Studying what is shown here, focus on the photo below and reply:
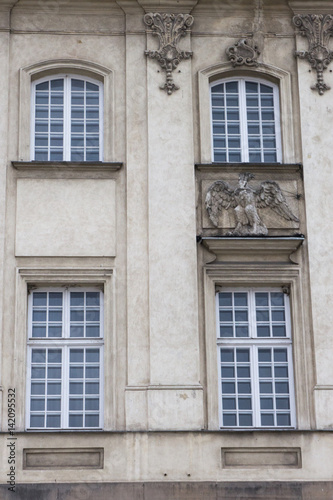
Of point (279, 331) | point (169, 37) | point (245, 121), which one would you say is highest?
point (169, 37)

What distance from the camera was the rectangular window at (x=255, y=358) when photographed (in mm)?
15922

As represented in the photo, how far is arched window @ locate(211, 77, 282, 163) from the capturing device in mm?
17234

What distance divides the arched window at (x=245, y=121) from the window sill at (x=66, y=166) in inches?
70.7

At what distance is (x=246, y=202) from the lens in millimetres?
16562

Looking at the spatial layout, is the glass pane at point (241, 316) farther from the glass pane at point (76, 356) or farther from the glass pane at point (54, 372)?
the glass pane at point (54, 372)

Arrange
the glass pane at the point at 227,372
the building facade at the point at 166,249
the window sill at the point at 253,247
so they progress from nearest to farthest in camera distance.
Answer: the building facade at the point at 166,249 < the glass pane at the point at 227,372 < the window sill at the point at 253,247

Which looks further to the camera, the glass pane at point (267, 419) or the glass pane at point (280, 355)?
the glass pane at point (280, 355)

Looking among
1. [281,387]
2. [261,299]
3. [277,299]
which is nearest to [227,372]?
[281,387]

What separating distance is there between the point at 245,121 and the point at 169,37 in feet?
6.16

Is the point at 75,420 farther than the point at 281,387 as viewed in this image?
No

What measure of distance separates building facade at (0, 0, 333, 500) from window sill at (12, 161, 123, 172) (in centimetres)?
2

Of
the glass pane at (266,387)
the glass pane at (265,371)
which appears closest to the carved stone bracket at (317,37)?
the glass pane at (265,371)

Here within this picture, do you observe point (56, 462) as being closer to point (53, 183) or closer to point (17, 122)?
point (53, 183)

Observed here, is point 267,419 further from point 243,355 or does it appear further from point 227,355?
point 227,355
